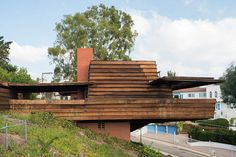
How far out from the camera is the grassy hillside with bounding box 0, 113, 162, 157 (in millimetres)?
14062

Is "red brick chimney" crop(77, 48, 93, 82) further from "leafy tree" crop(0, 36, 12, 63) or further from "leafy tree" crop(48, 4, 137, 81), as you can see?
"leafy tree" crop(0, 36, 12, 63)

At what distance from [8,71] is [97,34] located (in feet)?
52.5

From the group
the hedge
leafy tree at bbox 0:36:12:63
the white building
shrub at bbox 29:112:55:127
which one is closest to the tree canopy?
leafy tree at bbox 0:36:12:63

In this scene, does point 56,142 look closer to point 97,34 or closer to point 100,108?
point 100,108

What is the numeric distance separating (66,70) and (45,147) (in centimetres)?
3220

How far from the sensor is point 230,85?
48.8 meters

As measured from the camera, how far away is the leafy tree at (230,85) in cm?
4784

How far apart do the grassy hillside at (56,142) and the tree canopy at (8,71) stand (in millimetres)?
16431

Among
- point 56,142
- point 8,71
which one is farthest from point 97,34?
point 56,142

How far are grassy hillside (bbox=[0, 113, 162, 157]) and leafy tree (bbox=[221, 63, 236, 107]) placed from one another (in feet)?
93.5

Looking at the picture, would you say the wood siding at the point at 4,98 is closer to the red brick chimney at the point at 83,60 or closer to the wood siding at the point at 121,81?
the wood siding at the point at 121,81

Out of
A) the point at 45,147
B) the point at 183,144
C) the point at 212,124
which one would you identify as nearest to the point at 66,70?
the point at 183,144

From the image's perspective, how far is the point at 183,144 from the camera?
4794 cm

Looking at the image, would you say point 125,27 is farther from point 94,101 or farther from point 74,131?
point 74,131
